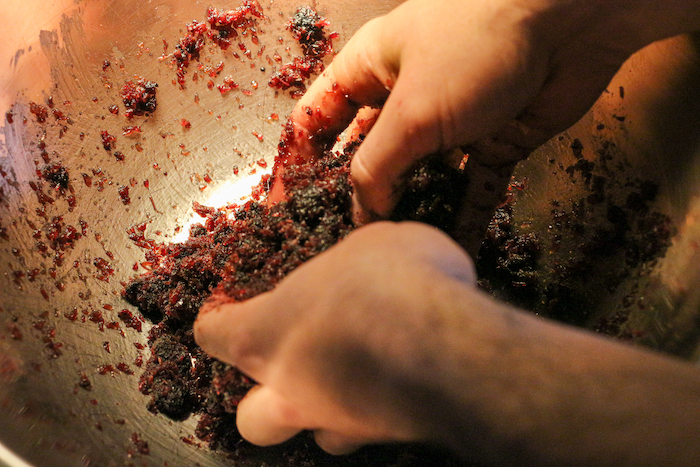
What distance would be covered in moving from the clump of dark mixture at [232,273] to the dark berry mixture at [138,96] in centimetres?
52

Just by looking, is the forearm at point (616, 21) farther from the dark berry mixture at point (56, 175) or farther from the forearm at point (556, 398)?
the dark berry mixture at point (56, 175)

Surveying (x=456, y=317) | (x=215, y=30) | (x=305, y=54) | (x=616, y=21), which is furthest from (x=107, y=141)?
(x=616, y=21)

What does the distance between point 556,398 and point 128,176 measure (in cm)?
159

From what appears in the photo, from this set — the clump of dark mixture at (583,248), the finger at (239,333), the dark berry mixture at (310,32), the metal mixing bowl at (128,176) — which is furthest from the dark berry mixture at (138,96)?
the clump of dark mixture at (583,248)

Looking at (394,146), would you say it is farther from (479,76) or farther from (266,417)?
(266,417)

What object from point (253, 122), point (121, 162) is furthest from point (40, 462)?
point (253, 122)

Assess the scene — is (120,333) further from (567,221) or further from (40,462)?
(567,221)

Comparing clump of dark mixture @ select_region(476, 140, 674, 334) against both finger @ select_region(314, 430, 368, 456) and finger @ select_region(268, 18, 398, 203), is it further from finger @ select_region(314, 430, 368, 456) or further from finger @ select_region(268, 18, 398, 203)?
finger @ select_region(314, 430, 368, 456)

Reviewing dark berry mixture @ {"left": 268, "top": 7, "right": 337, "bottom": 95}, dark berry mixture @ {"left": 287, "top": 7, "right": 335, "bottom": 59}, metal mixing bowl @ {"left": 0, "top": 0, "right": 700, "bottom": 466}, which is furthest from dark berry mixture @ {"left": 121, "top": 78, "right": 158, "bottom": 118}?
dark berry mixture @ {"left": 287, "top": 7, "right": 335, "bottom": 59}

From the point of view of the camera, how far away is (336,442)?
99cm

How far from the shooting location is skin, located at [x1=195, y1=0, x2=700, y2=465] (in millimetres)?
669

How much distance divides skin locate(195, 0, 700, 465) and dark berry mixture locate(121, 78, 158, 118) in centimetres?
87

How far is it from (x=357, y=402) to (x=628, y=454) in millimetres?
388

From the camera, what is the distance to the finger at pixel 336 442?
0.96 m
